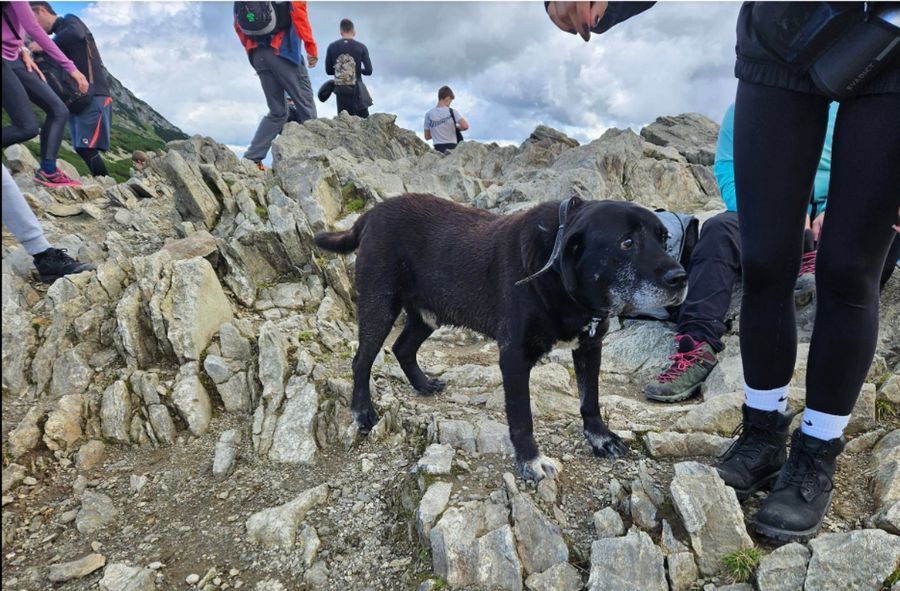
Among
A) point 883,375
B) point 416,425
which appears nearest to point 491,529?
point 416,425

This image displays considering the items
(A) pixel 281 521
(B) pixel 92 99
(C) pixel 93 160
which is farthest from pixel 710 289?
(C) pixel 93 160

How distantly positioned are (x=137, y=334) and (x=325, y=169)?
6076 mm

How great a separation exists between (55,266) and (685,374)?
7.59 metres

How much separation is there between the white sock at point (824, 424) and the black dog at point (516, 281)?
3.49 feet

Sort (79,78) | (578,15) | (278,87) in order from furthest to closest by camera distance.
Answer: (278,87) → (79,78) → (578,15)

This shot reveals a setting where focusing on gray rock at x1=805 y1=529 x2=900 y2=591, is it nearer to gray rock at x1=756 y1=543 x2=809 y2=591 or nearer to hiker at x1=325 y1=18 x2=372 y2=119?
gray rock at x1=756 y1=543 x2=809 y2=591

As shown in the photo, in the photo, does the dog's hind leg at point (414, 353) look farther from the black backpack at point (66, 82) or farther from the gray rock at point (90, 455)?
the black backpack at point (66, 82)

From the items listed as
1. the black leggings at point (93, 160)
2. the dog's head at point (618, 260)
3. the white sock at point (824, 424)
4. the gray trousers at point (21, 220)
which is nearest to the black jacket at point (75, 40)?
the black leggings at point (93, 160)

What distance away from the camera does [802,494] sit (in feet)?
10.9

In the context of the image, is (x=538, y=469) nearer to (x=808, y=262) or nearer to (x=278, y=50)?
(x=808, y=262)

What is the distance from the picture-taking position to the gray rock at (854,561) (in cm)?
292

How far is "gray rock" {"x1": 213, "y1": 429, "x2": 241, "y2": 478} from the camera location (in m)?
4.93

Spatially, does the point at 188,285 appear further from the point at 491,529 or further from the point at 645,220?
the point at 645,220

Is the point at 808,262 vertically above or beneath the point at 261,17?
beneath
